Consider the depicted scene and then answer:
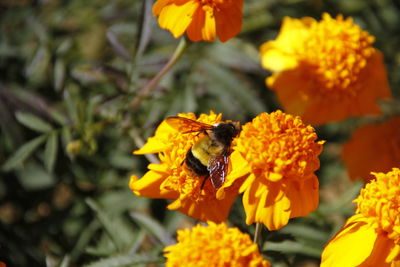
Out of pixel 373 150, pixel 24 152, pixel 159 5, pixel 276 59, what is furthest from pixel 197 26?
pixel 373 150

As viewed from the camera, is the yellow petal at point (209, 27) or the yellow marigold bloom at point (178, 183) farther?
the yellow petal at point (209, 27)

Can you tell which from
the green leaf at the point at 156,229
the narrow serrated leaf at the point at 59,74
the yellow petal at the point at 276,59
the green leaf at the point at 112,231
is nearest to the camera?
the green leaf at the point at 156,229

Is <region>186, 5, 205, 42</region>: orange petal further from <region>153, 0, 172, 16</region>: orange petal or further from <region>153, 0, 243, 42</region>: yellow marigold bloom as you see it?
<region>153, 0, 172, 16</region>: orange petal

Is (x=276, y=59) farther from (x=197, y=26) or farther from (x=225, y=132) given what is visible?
(x=225, y=132)

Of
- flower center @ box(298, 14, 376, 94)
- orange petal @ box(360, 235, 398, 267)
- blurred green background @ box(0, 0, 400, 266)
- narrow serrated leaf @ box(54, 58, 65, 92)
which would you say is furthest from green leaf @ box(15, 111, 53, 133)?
orange petal @ box(360, 235, 398, 267)

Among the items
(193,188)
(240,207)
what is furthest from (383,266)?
(240,207)

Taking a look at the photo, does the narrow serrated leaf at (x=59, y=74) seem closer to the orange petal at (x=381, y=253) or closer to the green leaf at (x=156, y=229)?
the green leaf at (x=156, y=229)

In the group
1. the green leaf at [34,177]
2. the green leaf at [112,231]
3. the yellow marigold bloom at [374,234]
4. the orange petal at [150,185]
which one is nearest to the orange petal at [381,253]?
the yellow marigold bloom at [374,234]
